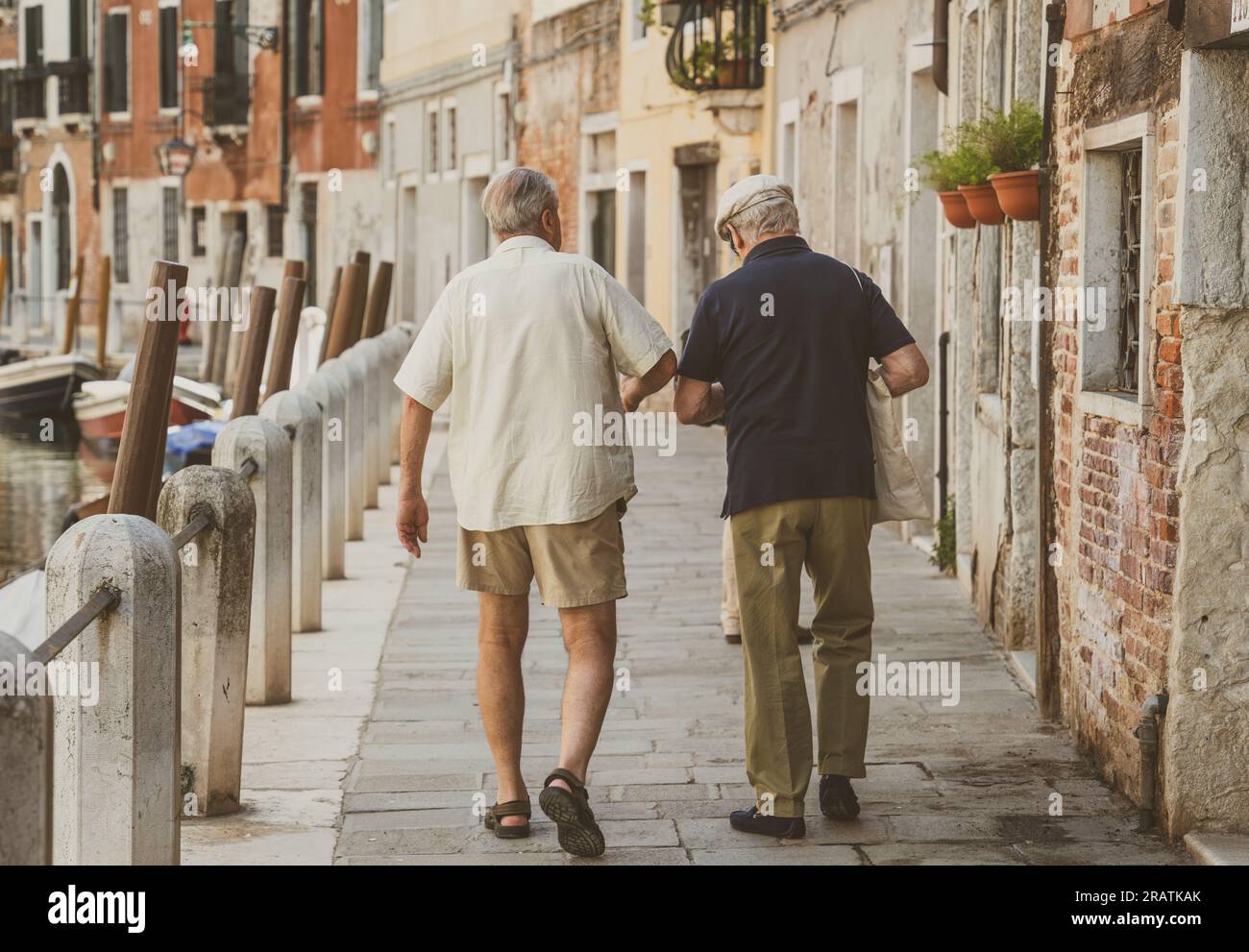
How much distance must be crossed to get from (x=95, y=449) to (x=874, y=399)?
22921 millimetres

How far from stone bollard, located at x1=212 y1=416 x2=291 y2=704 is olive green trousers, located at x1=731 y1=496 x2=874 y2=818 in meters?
2.31

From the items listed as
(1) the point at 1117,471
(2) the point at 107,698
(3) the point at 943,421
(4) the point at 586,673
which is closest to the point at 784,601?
(4) the point at 586,673

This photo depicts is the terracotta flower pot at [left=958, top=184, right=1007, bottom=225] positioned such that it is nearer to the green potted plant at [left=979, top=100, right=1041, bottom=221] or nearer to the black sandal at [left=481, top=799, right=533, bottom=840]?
the green potted plant at [left=979, top=100, right=1041, bottom=221]

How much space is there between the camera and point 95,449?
27500mm

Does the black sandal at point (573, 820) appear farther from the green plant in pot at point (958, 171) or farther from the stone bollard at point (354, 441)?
the stone bollard at point (354, 441)

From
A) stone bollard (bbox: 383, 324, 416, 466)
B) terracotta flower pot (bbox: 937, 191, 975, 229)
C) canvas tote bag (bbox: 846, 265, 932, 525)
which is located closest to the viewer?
canvas tote bag (bbox: 846, 265, 932, 525)

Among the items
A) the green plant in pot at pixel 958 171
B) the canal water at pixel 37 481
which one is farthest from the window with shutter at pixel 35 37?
the green plant in pot at pixel 958 171

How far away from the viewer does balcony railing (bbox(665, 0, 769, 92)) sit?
18.5m

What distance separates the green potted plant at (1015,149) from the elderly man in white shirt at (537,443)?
8.78ft

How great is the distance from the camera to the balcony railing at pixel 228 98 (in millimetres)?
40719

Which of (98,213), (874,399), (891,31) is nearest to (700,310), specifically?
(874,399)

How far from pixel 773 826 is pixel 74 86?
45.7 metres

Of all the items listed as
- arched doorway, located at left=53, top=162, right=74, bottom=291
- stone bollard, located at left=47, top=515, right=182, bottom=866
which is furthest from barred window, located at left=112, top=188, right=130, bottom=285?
stone bollard, located at left=47, top=515, right=182, bottom=866
